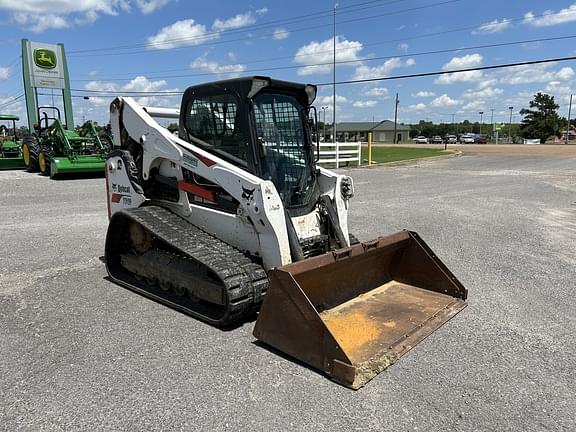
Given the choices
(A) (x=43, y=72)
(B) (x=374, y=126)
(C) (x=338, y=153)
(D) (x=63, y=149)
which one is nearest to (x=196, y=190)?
(D) (x=63, y=149)

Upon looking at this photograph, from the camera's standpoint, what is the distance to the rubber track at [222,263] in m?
3.98

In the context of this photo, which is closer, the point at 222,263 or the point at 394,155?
the point at 222,263

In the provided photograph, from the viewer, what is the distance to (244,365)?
→ 3514mm

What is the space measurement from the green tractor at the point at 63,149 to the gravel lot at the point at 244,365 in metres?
10.0

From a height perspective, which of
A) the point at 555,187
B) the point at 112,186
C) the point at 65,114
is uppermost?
the point at 65,114

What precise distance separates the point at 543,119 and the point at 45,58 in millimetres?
88767

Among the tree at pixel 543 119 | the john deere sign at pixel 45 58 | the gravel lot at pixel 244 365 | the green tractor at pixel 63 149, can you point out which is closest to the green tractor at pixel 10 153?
the green tractor at pixel 63 149

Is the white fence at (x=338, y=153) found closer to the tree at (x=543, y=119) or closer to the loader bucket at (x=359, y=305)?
the loader bucket at (x=359, y=305)

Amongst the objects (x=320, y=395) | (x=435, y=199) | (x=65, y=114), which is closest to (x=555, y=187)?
(x=435, y=199)

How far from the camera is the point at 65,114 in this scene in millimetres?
27594

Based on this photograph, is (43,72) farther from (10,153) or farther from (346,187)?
(346,187)

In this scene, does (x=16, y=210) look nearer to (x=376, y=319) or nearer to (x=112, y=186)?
(x=112, y=186)

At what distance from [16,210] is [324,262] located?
344 inches

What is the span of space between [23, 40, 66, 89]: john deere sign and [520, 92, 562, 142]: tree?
87126 mm
